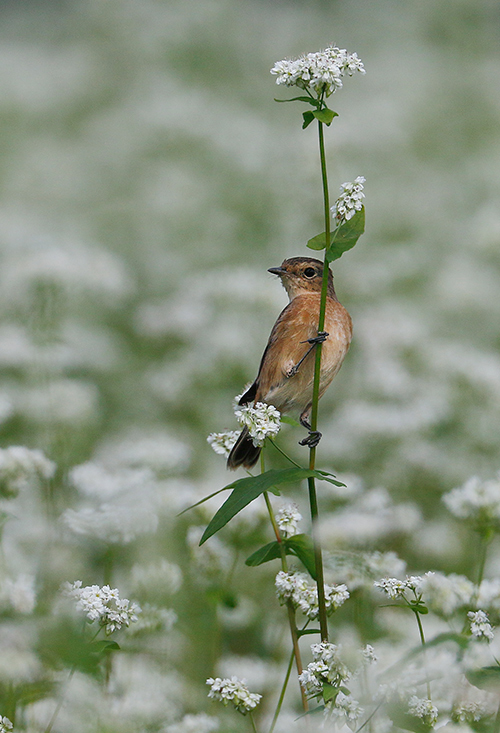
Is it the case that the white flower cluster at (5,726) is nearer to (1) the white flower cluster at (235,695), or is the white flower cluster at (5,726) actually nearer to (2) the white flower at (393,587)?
(1) the white flower cluster at (235,695)

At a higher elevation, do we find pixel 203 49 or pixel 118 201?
pixel 203 49

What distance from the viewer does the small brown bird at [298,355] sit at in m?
2.72

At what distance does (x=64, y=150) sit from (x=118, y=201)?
3.57 feet

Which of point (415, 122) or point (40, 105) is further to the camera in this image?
point (415, 122)

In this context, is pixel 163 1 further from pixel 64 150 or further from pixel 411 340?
pixel 411 340

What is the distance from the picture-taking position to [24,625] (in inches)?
89.7

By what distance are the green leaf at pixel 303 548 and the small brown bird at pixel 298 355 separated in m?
0.59

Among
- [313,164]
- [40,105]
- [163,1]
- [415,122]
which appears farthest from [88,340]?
[163,1]

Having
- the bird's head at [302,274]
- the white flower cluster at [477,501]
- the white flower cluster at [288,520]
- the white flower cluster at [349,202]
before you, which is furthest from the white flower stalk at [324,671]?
the bird's head at [302,274]

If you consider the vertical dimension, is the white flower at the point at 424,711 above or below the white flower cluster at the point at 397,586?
below

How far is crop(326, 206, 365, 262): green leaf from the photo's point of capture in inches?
73.5

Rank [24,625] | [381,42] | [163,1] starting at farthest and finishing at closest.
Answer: [381,42] < [163,1] < [24,625]

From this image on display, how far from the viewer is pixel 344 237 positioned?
1900 mm

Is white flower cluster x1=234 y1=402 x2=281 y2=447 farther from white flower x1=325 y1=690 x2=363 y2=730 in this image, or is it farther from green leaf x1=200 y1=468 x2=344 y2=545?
white flower x1=325 y1=690 x2=363 y2=730
